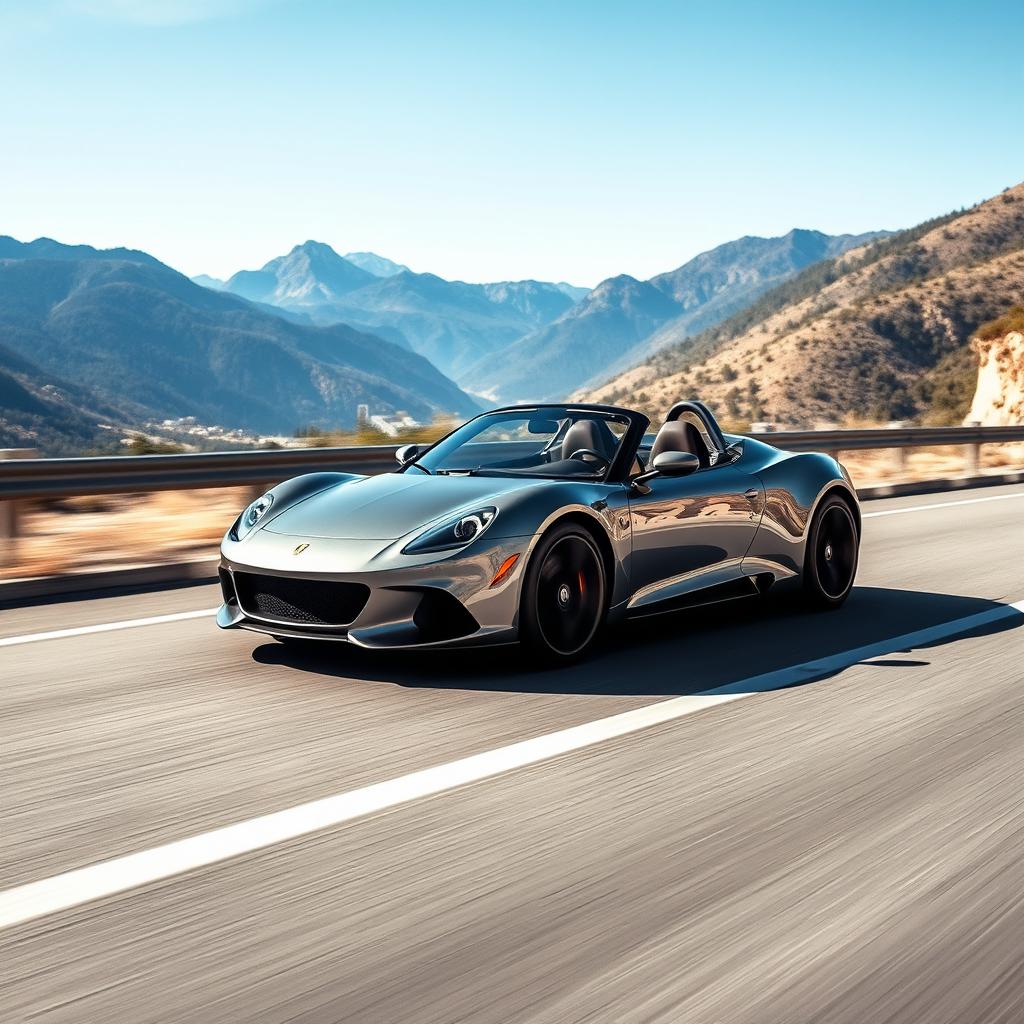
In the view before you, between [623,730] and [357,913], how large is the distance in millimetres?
1895

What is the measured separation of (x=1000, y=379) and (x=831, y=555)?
42.0 m

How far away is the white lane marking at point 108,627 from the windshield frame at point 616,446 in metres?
1.49

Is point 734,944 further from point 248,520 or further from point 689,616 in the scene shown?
point 689,616

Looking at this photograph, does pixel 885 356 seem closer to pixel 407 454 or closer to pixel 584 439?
pixel 407 454

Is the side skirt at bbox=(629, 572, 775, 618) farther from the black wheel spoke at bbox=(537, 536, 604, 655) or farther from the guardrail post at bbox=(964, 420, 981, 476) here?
the guardrail post at bbox=(964, 420, 981, 476)

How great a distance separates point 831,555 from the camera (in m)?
7.70

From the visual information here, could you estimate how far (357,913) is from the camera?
3215mm

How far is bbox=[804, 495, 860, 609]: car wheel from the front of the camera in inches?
295

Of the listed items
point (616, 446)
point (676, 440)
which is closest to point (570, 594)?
point (616, 446)

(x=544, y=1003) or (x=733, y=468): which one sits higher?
(x=733, y=468)

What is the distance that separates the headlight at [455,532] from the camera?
18.2 feet

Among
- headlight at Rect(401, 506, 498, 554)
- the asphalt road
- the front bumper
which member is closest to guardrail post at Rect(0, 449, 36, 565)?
the asphalt road

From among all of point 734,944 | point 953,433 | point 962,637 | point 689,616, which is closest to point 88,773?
point 734,944

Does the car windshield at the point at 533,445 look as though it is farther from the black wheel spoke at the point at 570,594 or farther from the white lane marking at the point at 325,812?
the white lane marking at the point at 325,812
